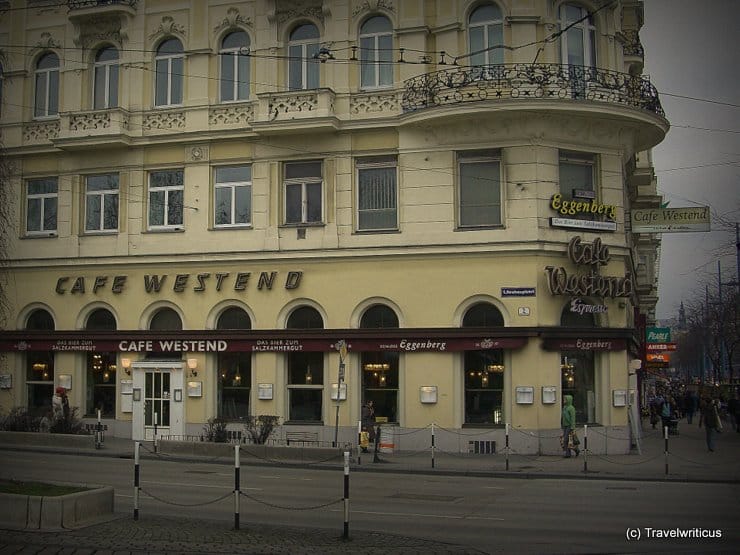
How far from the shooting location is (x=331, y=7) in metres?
30.8

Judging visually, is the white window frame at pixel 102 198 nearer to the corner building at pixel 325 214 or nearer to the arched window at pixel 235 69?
the corner building at pixel 325 214

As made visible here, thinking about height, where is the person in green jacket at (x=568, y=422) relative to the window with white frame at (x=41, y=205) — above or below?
below

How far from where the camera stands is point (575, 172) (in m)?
29.6

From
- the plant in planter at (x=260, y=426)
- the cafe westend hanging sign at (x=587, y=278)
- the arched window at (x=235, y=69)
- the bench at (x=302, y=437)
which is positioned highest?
the arched window at (x=235, y=69)

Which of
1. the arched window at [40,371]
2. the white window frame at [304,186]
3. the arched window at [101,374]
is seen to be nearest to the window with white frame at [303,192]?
the white window frame at [304,186]

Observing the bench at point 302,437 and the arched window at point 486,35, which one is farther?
the bench at point 302,437

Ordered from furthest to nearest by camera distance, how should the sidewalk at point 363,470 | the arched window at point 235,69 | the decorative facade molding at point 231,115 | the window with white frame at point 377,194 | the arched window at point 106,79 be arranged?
the arched window at point 106,79 < the arched window at point 235,69 < the decorative facade molding at point 231,115 < the window with white frame at point 377,194 < the sidewalk at point 363,470

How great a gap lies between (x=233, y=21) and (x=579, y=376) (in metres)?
17.3

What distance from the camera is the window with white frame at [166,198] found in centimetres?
3272

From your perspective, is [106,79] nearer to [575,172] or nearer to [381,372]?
[381,372]

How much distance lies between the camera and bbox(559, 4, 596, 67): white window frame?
29391 millimetres

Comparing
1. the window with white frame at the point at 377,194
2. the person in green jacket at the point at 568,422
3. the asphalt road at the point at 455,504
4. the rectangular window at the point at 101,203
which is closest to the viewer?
the asphalt road at the point at 455,504

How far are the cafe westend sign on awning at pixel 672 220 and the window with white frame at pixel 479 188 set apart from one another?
5.70m

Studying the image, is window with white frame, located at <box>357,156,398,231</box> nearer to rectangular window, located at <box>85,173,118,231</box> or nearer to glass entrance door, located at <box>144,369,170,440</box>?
glass entrance door, located at <box>144,369,170,440</box>
